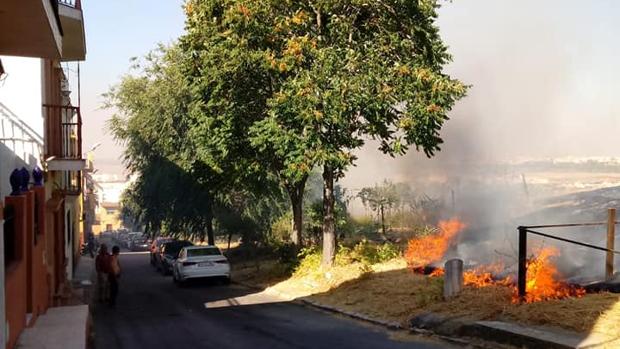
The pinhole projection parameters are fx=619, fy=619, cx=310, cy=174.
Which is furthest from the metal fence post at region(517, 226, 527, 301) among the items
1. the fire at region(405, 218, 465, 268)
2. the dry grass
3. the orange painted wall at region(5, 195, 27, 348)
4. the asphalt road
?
the orange painted wall at region(5, 195, 27, 348)

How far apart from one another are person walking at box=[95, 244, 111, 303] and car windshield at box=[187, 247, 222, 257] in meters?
4.15

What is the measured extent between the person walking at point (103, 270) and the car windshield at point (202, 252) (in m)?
4.15

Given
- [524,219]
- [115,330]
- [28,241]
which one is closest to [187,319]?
[115,330]

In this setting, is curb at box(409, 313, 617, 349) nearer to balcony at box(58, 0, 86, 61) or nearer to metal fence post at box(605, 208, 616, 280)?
metal fence post at box(605, 208, 616, 280)

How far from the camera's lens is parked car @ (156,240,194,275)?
27.5m

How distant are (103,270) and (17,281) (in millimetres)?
7368

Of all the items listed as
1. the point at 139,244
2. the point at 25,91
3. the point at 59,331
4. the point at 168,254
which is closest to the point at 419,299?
the point at 59,331

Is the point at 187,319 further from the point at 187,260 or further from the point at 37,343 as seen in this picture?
the point at 187,260

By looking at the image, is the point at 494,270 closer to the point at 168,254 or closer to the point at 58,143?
the point at 58,143

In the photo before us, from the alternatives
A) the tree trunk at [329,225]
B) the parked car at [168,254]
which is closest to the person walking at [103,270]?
the tree trunk at [329,225]

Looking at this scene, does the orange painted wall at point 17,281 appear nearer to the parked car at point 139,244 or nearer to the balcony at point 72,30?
the balcony at point 72,30

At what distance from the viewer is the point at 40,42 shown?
8.43m

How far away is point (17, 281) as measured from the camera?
30.3ft

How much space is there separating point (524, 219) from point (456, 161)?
29.2 feet
